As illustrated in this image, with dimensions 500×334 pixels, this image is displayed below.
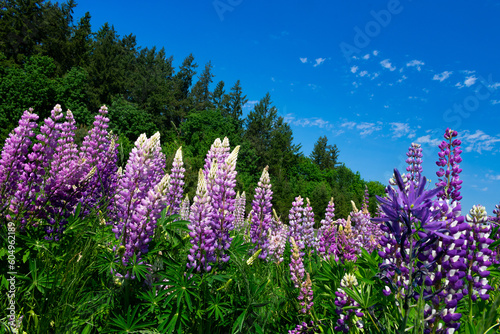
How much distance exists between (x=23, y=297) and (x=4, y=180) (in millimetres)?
1361

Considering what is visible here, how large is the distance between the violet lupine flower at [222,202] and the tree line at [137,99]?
2120cm

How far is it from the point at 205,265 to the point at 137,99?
51086mm

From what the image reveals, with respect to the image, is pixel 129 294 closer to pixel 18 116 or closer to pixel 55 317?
pixel 55 317

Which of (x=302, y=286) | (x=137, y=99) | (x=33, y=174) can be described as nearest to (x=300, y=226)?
(x=302, y=286)

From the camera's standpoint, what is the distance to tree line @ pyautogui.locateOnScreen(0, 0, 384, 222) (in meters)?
31.8

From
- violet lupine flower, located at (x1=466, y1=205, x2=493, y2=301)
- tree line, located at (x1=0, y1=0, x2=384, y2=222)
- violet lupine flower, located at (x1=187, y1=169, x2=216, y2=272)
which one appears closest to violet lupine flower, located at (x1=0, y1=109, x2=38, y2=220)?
violet lupine flower, located at (x1=187, y1=169, x2=216, y2=272)

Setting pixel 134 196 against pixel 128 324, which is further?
pixel 134 196

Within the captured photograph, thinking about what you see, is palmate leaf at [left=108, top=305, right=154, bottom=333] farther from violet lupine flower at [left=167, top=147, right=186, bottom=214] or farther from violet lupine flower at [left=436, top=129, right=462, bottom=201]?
violet lupine flower at [left=436, top=129, right=462, bottom=201]

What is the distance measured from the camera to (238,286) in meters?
2.36

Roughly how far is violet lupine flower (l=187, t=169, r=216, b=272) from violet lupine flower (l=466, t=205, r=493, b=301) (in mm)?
1753

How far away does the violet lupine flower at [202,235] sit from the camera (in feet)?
7.36

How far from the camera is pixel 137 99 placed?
48.1 m

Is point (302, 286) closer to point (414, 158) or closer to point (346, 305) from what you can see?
point (346, 305)

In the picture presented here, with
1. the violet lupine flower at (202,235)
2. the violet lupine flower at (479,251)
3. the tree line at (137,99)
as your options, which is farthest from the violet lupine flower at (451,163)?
the tree line at (137,99)
